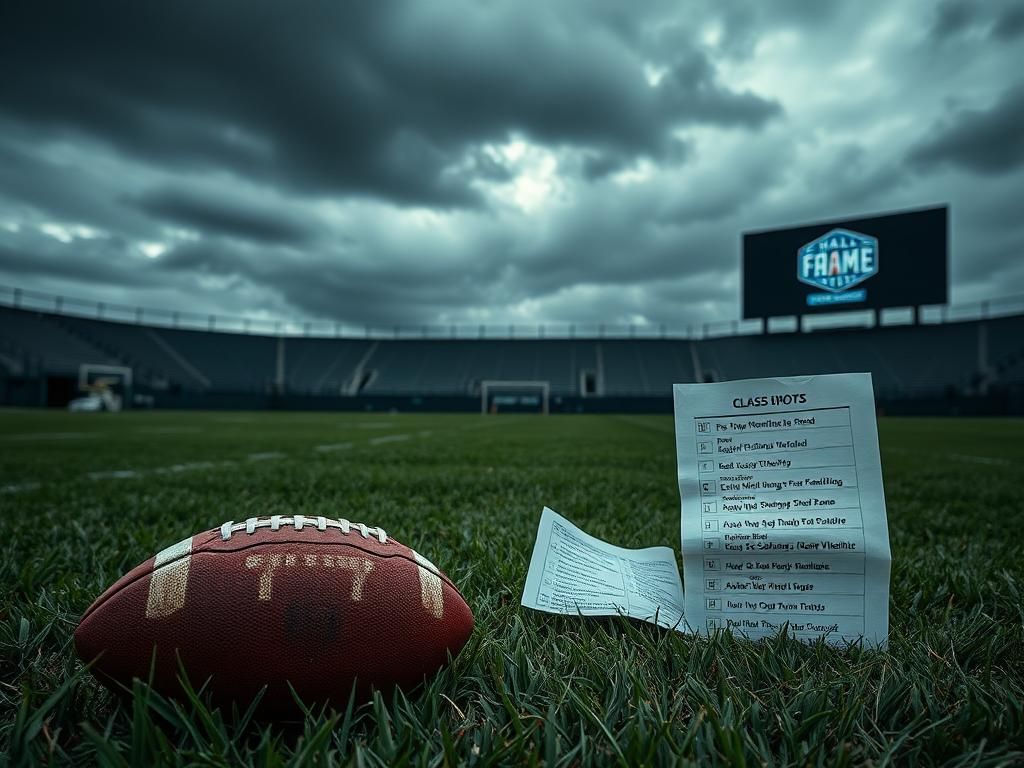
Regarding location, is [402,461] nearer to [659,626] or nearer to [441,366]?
[659,626]

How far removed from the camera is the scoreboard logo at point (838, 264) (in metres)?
20.1

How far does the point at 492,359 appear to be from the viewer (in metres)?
34.7

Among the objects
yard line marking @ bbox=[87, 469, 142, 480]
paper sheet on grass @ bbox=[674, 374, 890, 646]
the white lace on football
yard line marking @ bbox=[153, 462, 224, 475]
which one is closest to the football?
the white lace on football

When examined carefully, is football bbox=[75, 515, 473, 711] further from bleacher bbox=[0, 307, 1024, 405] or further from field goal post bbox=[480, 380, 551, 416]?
field goal post bbox=[480, 380, 551, 416]

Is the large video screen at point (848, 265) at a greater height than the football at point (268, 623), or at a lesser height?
greater

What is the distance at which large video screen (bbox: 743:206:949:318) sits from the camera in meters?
19.4

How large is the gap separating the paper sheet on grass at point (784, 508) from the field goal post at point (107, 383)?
95.4 feet

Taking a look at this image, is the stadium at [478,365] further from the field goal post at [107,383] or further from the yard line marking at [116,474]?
the yard line marking at [116,474]

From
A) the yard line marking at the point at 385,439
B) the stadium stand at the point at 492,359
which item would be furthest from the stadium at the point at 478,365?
the yard line marking at the point at 385,439

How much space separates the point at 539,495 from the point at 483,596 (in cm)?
164

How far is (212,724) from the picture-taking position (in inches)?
26.8

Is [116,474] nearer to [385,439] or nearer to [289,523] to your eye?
[289,523]

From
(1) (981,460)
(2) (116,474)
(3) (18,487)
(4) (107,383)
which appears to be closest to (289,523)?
(3) (18,487)

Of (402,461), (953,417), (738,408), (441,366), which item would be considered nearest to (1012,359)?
(953,417)
